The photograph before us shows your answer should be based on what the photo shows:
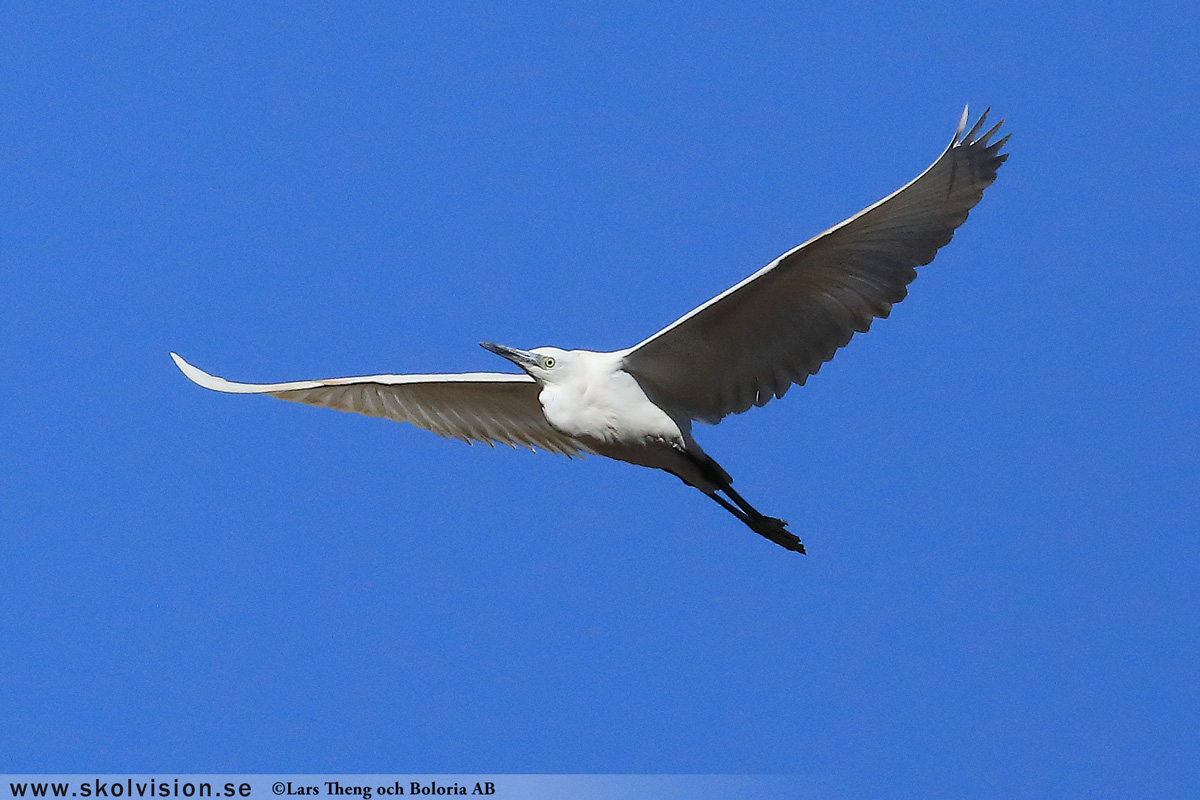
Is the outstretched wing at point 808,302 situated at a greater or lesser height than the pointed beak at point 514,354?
lesser

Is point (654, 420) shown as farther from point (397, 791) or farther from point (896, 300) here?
point (397, 791)

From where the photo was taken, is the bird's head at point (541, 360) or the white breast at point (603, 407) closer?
the white breast at point (603, 407)

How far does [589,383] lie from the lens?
8992 mm

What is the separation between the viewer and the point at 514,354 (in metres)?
9.27

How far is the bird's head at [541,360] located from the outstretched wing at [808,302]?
45 cm

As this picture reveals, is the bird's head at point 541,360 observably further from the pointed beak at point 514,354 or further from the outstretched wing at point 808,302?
the outstretched wing at point 808,302

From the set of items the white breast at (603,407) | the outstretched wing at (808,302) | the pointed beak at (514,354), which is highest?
the pointed beak at (514,354)

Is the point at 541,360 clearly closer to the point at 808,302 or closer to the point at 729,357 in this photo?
the point at 729,357

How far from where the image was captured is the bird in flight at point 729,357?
8.35 metres

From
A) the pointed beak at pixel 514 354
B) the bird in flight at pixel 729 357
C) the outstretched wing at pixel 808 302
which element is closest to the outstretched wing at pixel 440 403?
the bird in flight at pixel 729 357

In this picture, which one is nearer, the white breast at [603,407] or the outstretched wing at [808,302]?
the outstretched wing at [808,302]

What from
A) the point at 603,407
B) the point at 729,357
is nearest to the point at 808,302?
the point at 729,357

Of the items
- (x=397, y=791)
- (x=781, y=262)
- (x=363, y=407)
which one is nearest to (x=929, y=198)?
(x=781, y=262)

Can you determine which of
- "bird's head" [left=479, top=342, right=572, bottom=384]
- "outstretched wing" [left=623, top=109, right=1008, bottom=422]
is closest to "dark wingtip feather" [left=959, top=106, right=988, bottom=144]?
"outstretched wing" [left=623, top=109, right=1008, bottom=422]
